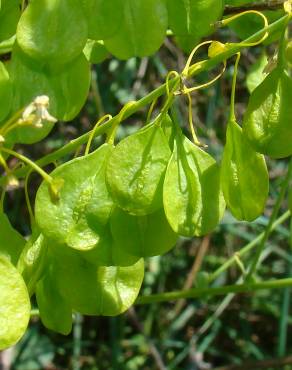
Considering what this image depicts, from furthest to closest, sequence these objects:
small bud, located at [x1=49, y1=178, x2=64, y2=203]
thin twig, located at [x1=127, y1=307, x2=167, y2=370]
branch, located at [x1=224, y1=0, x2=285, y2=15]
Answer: thin twig, located at [x1=127, y1=307, x2=167, y2=370] < branch, located at [x1=224, y1=0, x2=285, y2=15] < small bud, located at [x1=49, y1=178, x2=64, y2=203]

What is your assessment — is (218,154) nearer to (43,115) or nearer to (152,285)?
(152,285)

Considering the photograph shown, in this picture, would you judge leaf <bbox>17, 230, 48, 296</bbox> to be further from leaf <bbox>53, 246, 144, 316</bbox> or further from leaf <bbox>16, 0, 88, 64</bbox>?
leaf <bbox>16, 0, 88, 64</bbox>

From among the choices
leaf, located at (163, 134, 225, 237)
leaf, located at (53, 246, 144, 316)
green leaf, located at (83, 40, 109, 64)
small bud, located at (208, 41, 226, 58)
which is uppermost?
small bud, located at (208, 41, 226, 58)

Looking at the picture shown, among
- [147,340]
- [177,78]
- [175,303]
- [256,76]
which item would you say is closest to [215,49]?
[177,78]

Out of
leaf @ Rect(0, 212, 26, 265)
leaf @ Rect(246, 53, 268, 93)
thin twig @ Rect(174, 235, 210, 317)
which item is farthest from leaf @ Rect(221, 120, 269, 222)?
thin twig @ Rect(174, 235, 210, 317)

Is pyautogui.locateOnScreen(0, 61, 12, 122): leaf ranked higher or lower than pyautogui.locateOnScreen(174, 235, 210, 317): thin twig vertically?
higher

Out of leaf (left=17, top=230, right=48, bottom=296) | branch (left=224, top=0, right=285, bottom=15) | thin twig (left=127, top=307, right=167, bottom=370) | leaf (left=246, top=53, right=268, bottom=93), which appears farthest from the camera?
thin twig (left=127, top=307, right=167, bottom=370)
